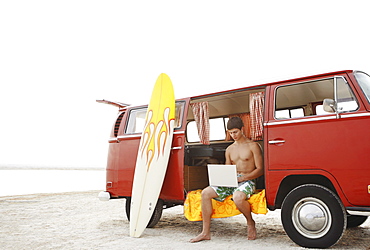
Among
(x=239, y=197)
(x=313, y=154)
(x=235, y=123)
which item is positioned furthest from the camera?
(x=235, y=123)

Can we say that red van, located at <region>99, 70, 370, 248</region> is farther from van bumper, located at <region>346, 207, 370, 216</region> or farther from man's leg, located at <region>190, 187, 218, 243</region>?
man's leg, located at <region>190, 187, 218, 243</region>

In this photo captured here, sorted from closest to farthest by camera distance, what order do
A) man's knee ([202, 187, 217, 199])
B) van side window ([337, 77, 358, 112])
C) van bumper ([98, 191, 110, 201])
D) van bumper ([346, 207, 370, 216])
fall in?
van bumper ([346, 207, 370, 216])
van side window ([337, 77, 358, 112])
man's knee ([202, 187, 217, 199])
van bumper ([98, 191, 110, 201])

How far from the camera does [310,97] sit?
551 centimetres

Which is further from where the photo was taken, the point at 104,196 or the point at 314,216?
the point at 104,196

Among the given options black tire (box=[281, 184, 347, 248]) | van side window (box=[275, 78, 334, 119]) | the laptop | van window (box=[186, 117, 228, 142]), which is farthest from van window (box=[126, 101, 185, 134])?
black tire (box=[281, 184, 347, 248])

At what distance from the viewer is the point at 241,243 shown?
4652 millimetres

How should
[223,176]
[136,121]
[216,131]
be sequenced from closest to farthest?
[223,176], [136,121], [216,131]

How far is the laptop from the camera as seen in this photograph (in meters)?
4.91

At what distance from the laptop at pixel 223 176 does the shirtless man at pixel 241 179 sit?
8cm

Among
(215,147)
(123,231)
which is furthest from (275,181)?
(123,231)

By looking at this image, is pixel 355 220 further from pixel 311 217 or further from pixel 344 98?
pixel 344 98

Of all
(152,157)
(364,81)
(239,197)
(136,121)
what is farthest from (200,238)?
(364,81)

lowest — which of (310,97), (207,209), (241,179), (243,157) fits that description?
(207,209)

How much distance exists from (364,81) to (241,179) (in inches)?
79.5
